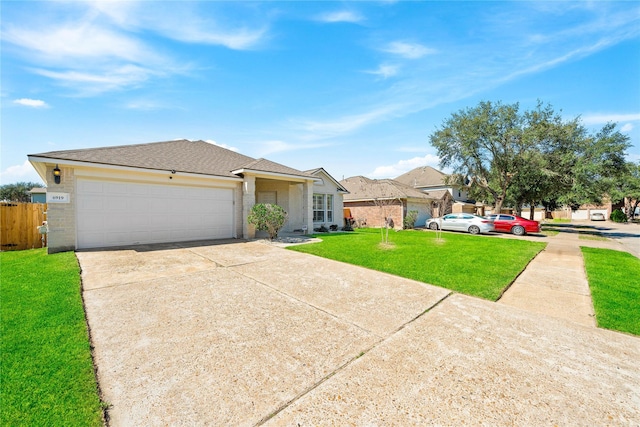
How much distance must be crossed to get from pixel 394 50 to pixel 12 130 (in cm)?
1203

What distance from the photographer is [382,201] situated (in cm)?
1992

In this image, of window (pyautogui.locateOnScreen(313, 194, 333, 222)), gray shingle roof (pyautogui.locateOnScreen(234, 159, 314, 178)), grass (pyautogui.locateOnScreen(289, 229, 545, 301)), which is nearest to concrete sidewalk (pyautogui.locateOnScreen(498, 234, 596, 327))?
grass (pyautogui.locateOnScreen(289, 229, 545, 301))

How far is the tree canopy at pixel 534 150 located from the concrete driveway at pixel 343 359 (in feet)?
63.1

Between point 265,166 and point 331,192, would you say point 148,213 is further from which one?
point 331,192

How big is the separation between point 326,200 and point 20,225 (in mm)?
14145

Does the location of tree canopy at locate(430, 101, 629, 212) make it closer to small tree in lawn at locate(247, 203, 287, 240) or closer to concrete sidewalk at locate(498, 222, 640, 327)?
concrete sidewalk at locate(498, 222, 640, 327)

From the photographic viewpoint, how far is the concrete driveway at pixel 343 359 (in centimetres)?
231

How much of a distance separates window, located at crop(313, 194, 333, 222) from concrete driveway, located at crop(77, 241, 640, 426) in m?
11.7

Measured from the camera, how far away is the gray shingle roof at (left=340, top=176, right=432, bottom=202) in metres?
21.1

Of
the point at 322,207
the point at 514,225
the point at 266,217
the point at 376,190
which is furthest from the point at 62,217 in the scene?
the point at 514,225

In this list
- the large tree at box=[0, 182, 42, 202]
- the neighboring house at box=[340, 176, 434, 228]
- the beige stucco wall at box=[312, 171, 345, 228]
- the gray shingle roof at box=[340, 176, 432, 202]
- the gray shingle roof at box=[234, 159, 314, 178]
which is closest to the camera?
the gray shingle roof at box=[234, 159, 314, 178]

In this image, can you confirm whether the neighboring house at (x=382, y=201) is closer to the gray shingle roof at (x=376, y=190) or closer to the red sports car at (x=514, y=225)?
the gray shingle roof at (x=376, y=190)

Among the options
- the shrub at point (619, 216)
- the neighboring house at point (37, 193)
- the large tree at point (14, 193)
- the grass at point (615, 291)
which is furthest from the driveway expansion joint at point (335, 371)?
the large tree at point (14, 193)

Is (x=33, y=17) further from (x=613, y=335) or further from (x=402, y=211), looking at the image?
(x=402, y=211)
